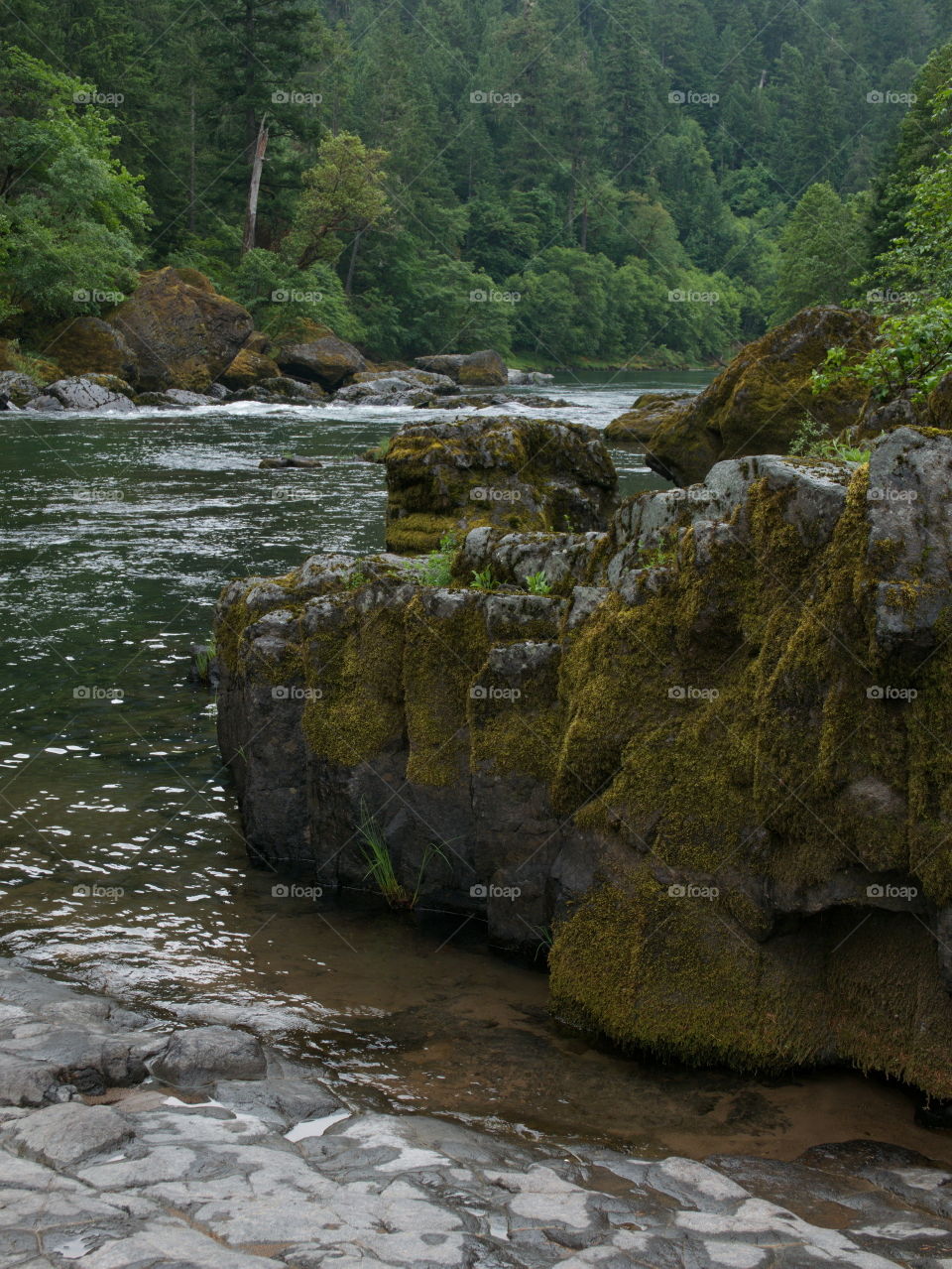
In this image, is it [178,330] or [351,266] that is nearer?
[178,330]

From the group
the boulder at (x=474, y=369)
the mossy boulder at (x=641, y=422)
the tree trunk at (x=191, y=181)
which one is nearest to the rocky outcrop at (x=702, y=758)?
the mossy boulder at (x=641, y=422)

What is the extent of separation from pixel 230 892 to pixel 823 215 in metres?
65.7

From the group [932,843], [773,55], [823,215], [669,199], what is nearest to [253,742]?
[932,843]

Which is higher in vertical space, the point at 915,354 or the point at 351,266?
the point at 351,266

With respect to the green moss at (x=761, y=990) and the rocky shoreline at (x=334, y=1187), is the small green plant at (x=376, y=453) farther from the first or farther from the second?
the rocky shoreline at (x=334, y=1187)

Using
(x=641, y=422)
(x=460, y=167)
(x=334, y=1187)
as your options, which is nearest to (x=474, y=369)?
(x=641, y=422)

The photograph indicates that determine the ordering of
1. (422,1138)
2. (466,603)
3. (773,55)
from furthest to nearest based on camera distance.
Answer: (773,55), (466,603), (422,1138)

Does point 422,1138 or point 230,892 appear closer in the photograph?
point 422,1138

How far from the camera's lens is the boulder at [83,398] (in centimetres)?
3753

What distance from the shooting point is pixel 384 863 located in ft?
24.0

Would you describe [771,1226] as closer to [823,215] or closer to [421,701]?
[421,701]

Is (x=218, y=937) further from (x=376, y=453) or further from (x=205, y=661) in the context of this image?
(x=376, y=453)

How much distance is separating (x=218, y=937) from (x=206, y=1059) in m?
1.89

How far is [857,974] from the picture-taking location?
17.7 ft
